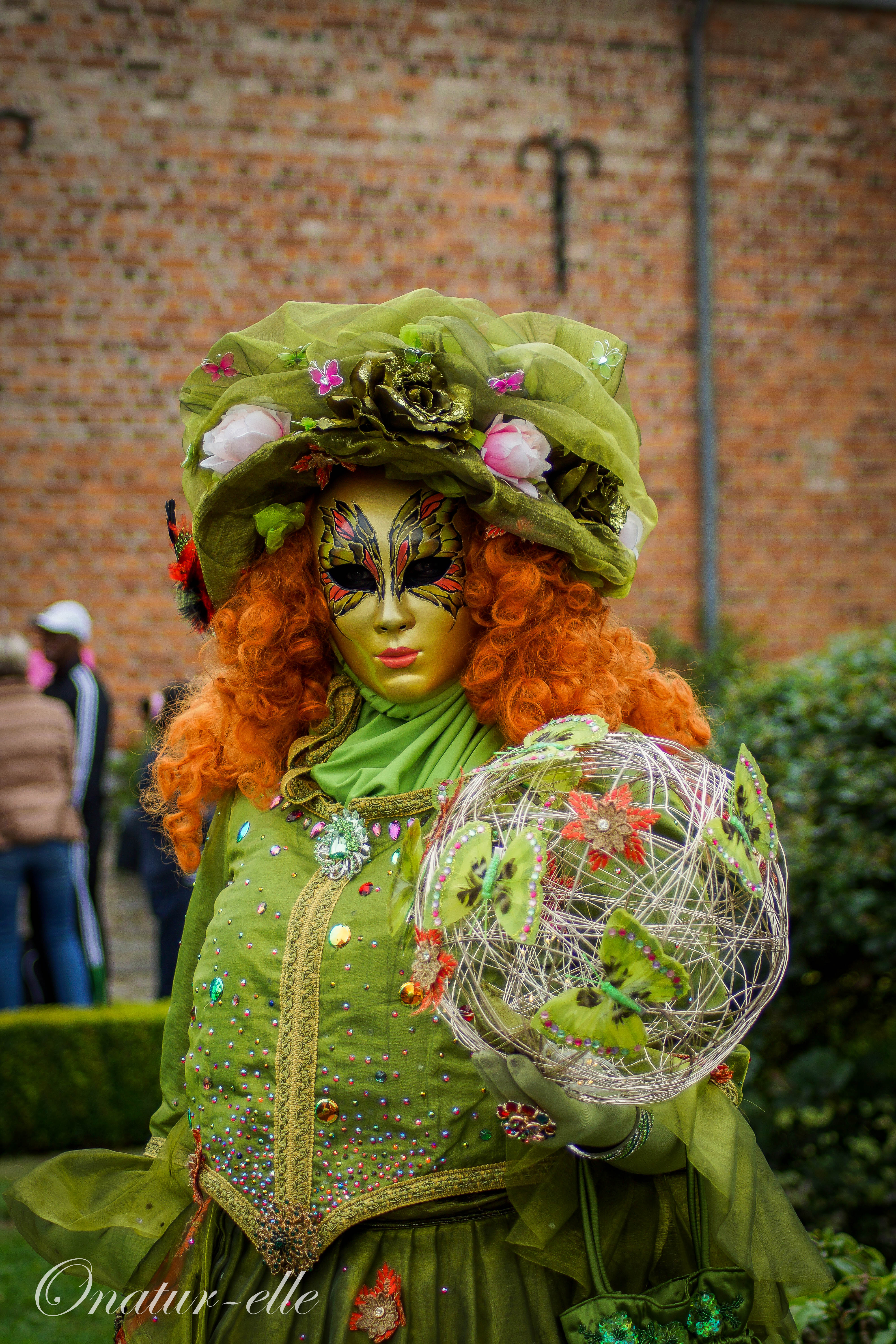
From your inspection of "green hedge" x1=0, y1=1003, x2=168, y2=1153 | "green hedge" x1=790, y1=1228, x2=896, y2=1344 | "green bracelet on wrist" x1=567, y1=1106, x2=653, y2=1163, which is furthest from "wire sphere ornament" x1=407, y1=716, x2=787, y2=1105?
"green hedge" x1=0, y1=1003, x2=168, y2=1153

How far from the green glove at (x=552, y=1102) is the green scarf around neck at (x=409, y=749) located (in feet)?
1.48

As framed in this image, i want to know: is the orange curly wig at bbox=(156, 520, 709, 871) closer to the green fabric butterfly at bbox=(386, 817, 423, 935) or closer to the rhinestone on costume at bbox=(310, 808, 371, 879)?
the rhinestone on costume at bbox=(310, 808, 371, 879)

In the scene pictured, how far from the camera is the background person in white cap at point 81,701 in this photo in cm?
541

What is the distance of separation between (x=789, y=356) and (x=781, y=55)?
1.96 metres

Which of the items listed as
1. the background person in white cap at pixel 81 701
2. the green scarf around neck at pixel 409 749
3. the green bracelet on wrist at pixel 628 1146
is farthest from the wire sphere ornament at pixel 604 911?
the background person in white cap at pixel 81 701

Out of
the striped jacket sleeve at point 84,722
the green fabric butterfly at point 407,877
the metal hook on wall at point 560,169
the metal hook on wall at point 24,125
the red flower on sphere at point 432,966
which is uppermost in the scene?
the metal hook on wall at point 24,125

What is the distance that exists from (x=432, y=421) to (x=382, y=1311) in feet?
3.88

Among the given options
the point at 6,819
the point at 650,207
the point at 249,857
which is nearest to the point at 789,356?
the point at 650,207

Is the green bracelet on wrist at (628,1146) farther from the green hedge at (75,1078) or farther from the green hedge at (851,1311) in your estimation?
the green hedge at (75,1078)

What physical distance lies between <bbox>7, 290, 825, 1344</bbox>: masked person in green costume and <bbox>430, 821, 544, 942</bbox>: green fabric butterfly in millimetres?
100

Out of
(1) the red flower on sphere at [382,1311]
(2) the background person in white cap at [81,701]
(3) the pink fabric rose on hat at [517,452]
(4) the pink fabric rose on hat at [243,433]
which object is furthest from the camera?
(2) the background person in white cap at [81,701]

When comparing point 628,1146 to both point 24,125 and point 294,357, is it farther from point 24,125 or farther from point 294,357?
point 24,125

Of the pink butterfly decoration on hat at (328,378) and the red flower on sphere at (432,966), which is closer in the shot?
the red flower on sphere at (432,966)

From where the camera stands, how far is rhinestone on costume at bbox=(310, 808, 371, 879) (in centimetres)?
166
